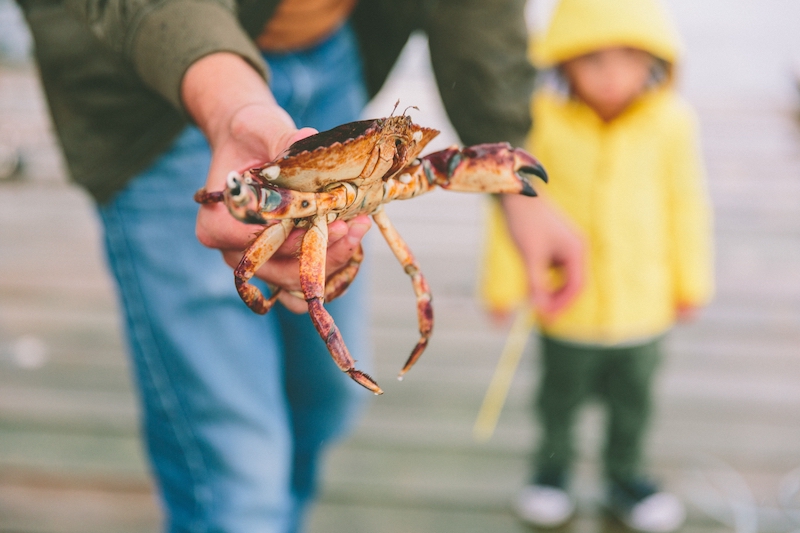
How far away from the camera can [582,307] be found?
1623mm

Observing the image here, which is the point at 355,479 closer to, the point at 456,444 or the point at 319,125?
the point at 456,444

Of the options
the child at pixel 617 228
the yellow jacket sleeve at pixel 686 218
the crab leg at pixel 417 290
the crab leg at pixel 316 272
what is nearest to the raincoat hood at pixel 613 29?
the child at pixel 617 228

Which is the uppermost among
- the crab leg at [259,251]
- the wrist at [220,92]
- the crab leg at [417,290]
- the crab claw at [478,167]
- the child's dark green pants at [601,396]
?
the crab claw at [478,167]

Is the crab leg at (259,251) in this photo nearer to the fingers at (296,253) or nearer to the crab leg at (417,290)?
the fingers at (296,253)

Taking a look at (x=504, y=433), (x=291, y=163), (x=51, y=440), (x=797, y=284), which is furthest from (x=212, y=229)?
(x=797, y=284)

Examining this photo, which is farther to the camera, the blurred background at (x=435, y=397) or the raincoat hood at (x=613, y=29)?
the blurred background at (x=435, y=397)

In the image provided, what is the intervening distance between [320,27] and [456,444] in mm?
1205

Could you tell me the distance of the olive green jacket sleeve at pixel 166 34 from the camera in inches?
30.3

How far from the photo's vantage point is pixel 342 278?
73 cm

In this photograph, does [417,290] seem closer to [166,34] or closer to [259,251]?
[259,251]

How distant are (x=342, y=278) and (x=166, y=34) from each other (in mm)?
346

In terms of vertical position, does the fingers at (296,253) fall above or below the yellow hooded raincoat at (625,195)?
above

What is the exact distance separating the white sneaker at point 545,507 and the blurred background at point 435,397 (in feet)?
0.14

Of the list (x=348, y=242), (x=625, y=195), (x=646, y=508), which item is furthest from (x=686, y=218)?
(x=348, y=242)
